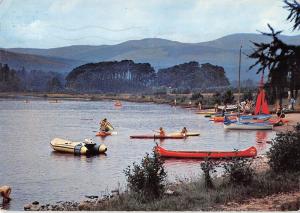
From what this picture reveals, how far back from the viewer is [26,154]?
13766 millimetres

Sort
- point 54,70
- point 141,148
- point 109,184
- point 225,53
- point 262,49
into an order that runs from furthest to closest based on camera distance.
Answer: point 141,148 → point 109,184 → point 54,70 → point 225,53 → point 262,49

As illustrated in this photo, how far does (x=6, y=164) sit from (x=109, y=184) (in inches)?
89.5

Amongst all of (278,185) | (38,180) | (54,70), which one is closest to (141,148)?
(38,180)

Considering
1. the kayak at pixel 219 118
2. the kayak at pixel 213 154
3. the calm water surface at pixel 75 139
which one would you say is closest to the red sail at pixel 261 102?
the calm water surface at pixel 75 139

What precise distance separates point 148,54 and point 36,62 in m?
1.88

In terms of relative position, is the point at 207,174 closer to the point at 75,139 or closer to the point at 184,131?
the point at 184,131

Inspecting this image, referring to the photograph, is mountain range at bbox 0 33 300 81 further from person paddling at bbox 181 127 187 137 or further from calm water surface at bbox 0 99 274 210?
person paddling at bbox 181 127 187 137

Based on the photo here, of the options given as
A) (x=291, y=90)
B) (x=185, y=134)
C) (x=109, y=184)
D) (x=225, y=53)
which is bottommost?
(x=109, y=184)

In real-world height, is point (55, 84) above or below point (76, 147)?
above

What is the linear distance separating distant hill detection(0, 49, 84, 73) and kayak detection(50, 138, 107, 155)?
7.81 feet

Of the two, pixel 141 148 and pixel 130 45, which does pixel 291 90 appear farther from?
pixel 141 148

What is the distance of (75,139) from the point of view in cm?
1228

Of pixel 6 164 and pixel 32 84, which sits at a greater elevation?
pixel 32 84

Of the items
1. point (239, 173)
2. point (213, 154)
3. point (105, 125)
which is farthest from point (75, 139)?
point (239, 173)
